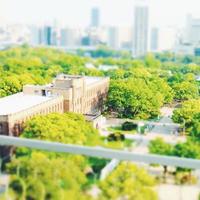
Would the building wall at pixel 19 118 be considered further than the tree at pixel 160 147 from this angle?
Yes

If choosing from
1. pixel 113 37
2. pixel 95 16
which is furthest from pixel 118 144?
pixel 95 16

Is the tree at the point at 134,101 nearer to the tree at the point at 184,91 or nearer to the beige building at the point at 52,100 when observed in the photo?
the beige building at the point at 52,100

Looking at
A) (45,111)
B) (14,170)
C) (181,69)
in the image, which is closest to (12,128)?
(45,111)

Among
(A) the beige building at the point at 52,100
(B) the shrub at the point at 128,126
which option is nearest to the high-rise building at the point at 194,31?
(A) the beige building at the point at 52,100

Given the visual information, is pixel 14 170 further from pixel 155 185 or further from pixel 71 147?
pixel 155 185

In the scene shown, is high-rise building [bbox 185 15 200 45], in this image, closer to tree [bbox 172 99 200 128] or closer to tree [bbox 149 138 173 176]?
tree [bbox 172 99 200 128]

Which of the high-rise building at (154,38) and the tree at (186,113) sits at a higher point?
the high-rise building at (154,38)

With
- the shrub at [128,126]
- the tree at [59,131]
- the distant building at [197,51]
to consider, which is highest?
the distant building at [197,51]

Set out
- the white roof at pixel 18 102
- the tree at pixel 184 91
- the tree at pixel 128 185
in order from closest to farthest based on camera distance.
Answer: the tree at pixel 128 185 → the white roof at pixel 18 102 → the tree at pixel 184 91
